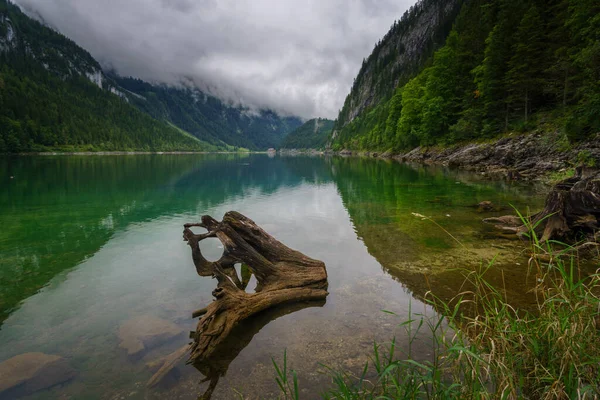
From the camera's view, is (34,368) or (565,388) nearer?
(565,388)

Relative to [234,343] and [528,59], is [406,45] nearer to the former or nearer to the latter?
[528,59]

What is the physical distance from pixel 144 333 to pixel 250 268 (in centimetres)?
271

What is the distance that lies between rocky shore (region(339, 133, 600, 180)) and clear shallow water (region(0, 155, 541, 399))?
803cm

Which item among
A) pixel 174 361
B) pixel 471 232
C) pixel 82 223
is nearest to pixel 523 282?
pixel 471 232

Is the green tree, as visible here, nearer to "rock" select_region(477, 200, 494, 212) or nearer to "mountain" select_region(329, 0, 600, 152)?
→ "mountain" select_region(329, 0, 600, 152)

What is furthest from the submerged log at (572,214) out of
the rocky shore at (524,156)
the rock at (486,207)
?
the rocky shore at (524,156)

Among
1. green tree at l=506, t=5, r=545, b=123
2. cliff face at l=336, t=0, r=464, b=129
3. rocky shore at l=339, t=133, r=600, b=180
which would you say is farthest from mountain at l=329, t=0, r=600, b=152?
cliff face at l=336, t=0, r=464, b=129

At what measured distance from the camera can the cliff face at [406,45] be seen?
452 feet

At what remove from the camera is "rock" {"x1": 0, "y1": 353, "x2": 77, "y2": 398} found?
4.74 m

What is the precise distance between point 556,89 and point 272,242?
130 feet

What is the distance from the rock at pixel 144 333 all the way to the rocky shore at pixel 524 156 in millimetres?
26568

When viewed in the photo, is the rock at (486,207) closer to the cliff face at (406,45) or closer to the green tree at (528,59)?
the green tree at (528,59)

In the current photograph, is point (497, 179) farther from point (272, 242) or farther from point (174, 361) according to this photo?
point (174, 361)

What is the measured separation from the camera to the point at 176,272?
9719 millimetres
